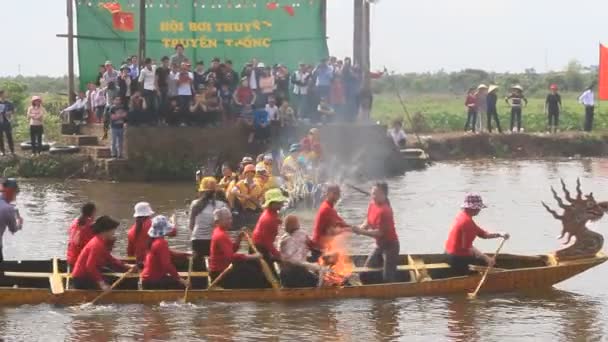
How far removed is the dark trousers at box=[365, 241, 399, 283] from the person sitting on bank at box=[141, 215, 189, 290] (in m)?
2.60

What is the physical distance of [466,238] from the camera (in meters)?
16.2

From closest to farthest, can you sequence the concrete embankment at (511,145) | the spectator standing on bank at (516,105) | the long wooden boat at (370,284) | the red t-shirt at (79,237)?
1. the long wooden boat at (370,284)
2. the red t-shirt at (79,237)
3. the concrete embankment at (511,145)
4. the spectator standing on bank at (516,105)

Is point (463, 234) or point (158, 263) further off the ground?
point (463, 234)

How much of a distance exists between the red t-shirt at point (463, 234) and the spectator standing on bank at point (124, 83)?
12523mm

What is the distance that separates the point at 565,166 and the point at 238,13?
Answer: 377 inches

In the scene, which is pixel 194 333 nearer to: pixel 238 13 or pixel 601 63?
pixel 238 13

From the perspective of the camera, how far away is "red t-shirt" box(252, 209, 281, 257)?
632 inches

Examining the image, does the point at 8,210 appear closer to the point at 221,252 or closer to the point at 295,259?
the point at 221,252

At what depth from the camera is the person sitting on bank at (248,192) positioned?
21.6 metres

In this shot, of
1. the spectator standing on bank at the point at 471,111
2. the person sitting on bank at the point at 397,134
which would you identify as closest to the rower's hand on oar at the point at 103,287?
the person sitting on bank at the point at 397,134

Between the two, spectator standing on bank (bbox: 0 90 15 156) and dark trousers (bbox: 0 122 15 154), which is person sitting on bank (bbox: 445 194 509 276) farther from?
dark trousers (bbox: 0 122 15 154)

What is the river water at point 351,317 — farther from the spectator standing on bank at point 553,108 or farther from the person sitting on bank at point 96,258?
the spectator standing on bank at point 553,108

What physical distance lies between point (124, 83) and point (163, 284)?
12.2m

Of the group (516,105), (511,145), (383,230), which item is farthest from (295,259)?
(516,105)
